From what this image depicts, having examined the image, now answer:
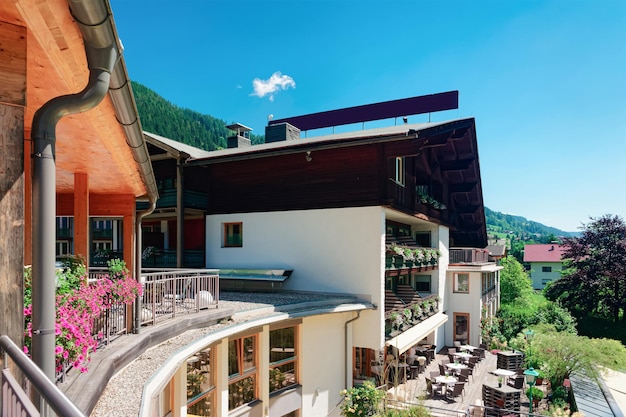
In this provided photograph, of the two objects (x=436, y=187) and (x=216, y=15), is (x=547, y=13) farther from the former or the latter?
(x=216, y=15)

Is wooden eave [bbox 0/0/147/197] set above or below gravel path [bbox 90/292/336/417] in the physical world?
above

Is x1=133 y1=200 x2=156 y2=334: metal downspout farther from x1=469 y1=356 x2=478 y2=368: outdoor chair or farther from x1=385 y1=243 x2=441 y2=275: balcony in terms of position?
x1=469 y1=356 x2=478 y2=368: outdoor chair

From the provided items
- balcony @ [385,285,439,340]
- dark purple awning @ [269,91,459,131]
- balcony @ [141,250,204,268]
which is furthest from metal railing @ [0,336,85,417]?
dark purple awning @ [269,91,459,131]

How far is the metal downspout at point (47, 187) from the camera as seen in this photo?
9.91ft

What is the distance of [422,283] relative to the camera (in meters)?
25.0

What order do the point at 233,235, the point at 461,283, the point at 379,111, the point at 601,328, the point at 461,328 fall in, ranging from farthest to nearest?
the point at 601,328
the point at 379,111
the point at 461,283
the point at 461,328
the point at 233,235

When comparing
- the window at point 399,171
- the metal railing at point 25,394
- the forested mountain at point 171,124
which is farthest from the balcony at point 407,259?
the forested mountain at point 171,124

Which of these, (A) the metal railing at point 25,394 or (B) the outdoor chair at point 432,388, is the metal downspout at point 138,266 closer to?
(A) the metal railing at point 25,394

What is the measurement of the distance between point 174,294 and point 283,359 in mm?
5706

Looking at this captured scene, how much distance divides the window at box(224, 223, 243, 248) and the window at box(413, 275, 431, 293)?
38.9 feet

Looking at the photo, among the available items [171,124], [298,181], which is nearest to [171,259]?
[298,181]

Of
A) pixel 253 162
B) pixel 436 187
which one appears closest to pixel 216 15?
pixel 253 162

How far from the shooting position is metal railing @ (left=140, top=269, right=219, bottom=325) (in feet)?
28.2

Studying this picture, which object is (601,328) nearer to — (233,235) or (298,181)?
(298,181)
